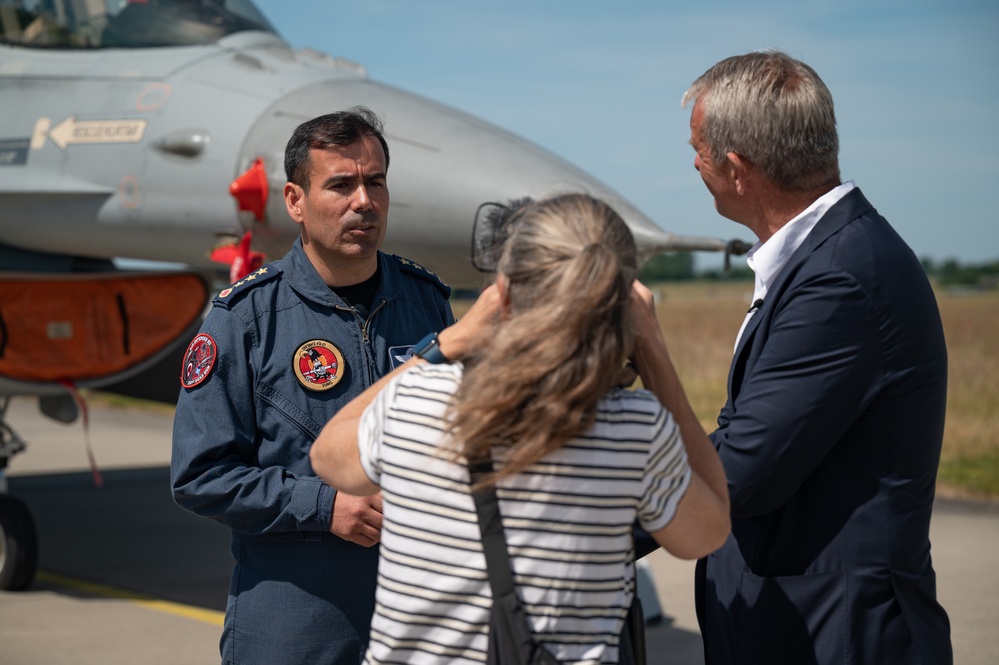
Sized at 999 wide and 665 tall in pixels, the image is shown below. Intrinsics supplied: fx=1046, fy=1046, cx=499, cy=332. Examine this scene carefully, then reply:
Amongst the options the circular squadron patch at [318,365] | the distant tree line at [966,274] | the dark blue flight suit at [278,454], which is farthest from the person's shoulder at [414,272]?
the distant tree line at [966,274]

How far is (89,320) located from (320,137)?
3945mm

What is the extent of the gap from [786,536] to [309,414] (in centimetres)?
115

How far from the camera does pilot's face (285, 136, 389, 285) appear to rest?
260cm

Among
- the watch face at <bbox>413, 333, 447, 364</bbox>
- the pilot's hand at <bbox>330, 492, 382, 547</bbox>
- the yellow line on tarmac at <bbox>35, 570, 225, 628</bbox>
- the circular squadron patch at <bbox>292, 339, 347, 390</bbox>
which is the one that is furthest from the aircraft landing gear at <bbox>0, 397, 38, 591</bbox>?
the watch face at <bbox>413, 333, 447, 364</bbox>

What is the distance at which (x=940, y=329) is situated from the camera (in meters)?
2.06

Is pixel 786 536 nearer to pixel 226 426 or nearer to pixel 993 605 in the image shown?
pixel 226 426

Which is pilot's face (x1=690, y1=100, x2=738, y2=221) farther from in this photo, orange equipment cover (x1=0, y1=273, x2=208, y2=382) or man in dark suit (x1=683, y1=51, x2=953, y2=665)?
orange equipment cover (x1=0, y1=273, x2=208, y2=382)

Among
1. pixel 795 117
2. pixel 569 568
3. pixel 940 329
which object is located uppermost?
pixel 795 117

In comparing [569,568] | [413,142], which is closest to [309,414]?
[569,568]

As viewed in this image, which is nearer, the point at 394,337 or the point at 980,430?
the point at 394,337

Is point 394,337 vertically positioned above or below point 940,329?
below

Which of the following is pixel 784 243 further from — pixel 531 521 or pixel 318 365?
pixel 318 365

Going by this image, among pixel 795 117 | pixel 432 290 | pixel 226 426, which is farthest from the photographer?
pixel 432 290

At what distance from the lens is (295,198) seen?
8.87 feet
